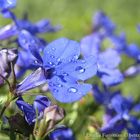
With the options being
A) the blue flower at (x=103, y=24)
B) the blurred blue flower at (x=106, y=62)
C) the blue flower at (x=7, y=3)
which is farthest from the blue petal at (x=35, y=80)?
the blue flower at (x=103, y=24)

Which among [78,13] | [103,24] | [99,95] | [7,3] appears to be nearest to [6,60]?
[7,3]

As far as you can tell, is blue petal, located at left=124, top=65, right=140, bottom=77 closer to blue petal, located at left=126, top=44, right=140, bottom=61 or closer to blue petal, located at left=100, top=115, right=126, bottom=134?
blue petal, located at left=126, top=44, right=140, bottom=61

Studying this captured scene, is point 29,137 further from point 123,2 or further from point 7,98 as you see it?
point 123,2

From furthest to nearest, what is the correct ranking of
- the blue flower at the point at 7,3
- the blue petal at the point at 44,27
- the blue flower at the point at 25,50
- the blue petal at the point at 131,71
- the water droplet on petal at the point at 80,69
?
the blue petal at the point at 131,71, the blue petal at the point at 44,27, the blue flower at the point at 25,50, the blue flower at the point at 7,3, the water droplet on petal at the point at 80,69

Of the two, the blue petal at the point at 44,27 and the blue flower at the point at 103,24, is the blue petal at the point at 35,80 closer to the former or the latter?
the blue petal at the point at 44,27

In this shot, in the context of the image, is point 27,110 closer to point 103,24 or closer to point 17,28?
point 17,28

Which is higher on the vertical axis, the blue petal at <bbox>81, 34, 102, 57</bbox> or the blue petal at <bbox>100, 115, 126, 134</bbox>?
the blue petal at <bbox>81, 34, 102, 57</bbox>

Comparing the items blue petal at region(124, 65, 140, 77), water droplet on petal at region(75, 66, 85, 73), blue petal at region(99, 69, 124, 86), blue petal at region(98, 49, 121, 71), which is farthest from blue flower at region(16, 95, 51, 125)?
blue petal at region(124, 65, 140, 77)

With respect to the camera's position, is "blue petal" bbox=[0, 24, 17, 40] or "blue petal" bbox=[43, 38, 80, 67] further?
"blue petal" bbox=[0, 24, 17, 40]
